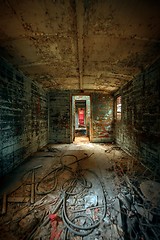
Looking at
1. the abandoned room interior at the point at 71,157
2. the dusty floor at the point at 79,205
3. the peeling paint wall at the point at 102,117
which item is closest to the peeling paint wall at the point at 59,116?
the peeling paint wall at the point at 102,117

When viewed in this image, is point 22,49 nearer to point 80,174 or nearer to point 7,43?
point 7,43

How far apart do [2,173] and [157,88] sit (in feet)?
12.9

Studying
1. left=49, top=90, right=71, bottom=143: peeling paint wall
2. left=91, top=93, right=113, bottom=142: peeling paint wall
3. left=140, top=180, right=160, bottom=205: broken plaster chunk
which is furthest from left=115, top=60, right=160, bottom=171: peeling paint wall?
left=49, top=90, right=71, bottom=143: peeling paint wall

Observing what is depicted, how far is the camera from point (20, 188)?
83.4 inches

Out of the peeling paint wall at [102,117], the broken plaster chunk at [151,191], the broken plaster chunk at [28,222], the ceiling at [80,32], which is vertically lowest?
the broken plaster chunk at [28,222]

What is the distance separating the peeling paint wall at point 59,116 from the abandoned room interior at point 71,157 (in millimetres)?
1845

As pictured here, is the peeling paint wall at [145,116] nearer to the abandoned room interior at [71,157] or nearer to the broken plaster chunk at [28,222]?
the abandoned room interior at [71,157]

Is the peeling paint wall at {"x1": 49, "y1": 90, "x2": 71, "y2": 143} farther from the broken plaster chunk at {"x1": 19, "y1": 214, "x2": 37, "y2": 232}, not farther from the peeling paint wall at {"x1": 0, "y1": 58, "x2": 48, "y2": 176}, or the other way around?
the broken plaster chunk at {"x1": 19, "y1": 214, "x2": 37, "y2": 232}

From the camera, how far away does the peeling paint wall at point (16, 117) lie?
2510 millimetres

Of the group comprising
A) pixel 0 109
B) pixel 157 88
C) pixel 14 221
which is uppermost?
pixel 157 88

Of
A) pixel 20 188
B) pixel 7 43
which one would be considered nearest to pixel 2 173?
pixel 20 188

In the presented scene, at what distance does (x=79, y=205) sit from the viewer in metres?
1.73

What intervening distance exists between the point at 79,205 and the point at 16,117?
101 inches

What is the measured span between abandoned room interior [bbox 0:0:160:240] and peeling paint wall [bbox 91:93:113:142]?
1.92 m
